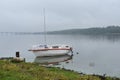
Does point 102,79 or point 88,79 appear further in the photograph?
point 102,79

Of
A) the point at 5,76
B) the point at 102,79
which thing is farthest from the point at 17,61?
the point at 5,76

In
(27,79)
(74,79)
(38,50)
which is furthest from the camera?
(38,50)

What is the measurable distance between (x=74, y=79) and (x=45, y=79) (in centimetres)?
244

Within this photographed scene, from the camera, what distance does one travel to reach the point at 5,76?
1386cm

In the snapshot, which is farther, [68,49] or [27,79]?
[68,49]

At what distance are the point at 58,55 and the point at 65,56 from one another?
5.88 feet

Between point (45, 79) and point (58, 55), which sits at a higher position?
point (45, 79)

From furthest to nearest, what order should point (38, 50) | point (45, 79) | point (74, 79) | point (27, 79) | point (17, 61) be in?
point (38, 50), point (17, 61), point (74, 79), point (45, 79), point (27, 79)

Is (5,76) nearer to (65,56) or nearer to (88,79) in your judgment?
(88,79)

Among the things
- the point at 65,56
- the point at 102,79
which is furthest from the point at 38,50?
the point at 102,79

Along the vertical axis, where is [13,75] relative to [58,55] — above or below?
above

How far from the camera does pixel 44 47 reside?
202 feet

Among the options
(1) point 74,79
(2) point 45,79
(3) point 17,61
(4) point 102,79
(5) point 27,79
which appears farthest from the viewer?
(3) point 17,61

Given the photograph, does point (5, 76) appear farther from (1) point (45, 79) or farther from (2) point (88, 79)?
(2) point (88, 79)
